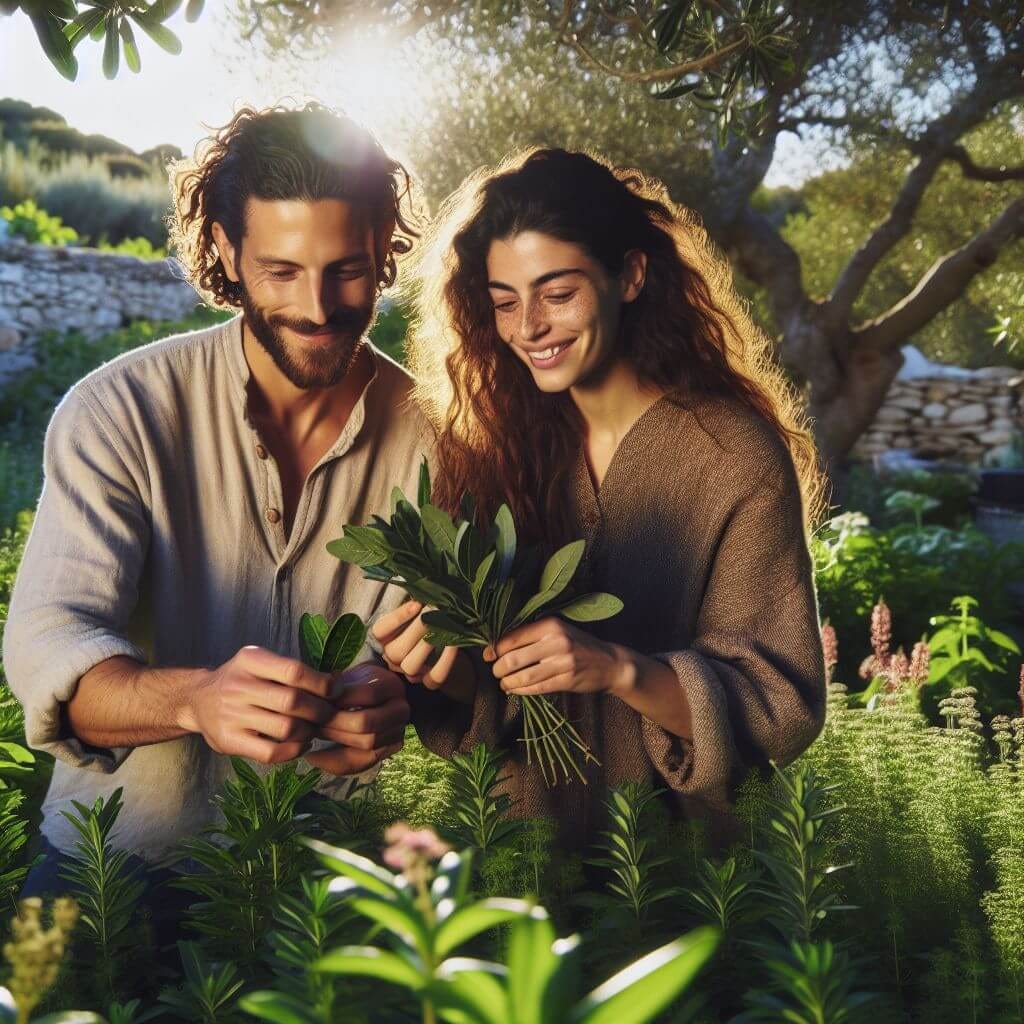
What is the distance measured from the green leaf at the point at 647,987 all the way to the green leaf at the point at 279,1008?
0.17 m

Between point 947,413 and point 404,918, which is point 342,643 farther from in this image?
point 947,413

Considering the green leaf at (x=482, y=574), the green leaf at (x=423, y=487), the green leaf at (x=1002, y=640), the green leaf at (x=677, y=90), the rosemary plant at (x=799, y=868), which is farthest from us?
the green leaf at (x=1002, y=640)

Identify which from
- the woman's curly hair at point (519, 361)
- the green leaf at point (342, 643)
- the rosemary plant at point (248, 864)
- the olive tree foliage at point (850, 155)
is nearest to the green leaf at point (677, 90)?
A: the woman's curly hair at point (519, 361)

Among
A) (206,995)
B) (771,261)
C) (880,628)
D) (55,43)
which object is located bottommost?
(206,995)

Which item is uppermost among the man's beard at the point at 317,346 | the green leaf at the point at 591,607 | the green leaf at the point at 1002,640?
the man's beard at the point at 317,346

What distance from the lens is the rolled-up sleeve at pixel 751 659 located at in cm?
201

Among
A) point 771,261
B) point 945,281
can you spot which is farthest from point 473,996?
point 771,261

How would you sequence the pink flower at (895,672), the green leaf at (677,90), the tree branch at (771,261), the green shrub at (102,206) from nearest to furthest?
the green leaf at (677,90) < the pink flower at (895,672) < the tree branch at (771,261) < the green shrub at (102,206)

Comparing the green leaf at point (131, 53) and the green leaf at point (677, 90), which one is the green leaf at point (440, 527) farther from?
the green leaf at point (677, 90)

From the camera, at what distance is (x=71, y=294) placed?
15.2 meters

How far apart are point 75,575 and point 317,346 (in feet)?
2.02

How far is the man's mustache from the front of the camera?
8.02 feet

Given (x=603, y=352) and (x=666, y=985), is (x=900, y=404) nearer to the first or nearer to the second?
(x=603, y=352)

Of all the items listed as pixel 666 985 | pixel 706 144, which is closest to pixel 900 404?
pixel 706 144
